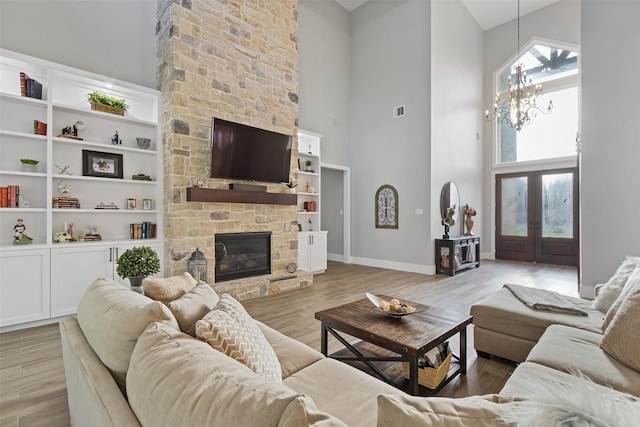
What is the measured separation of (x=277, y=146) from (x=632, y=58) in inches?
192

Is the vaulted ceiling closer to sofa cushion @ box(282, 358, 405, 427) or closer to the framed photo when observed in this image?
the framed photo

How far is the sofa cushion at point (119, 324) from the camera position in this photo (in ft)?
3.62

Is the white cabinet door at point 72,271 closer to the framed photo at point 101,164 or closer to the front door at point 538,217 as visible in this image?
the framed photo at point 101,164

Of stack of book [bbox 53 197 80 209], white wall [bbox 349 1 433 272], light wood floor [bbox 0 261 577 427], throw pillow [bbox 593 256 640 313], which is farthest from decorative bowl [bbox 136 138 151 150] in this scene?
throw pillow [bbox 593 256 640 313]

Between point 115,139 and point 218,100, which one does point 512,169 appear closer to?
point 218,100

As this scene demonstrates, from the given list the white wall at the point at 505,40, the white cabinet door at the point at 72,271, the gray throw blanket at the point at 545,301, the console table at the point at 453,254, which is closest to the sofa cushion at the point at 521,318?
the gray throw blanket at the point at 545,301

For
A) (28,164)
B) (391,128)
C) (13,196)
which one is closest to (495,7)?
(391,128)

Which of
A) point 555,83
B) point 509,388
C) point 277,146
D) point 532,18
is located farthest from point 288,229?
point 532,18

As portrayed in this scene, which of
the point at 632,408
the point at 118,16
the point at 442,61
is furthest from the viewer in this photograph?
the point at 442,61

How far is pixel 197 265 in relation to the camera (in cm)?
405

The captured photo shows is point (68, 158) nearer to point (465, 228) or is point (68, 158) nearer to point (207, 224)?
point (207, 224)

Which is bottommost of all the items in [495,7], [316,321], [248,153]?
[316,321]

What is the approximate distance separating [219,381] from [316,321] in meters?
2.86

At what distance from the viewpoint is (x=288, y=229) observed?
5316 mm
